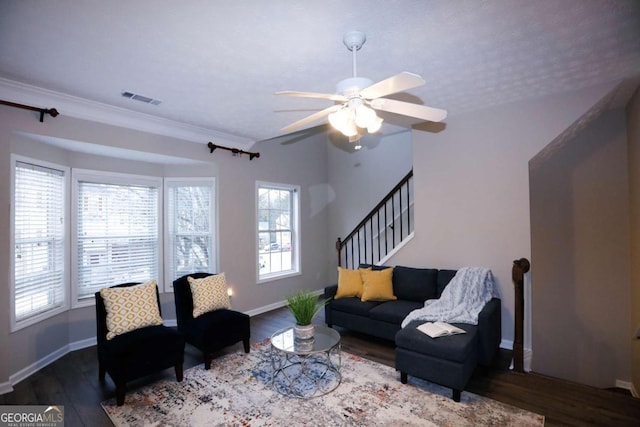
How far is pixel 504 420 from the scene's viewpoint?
2.36 m

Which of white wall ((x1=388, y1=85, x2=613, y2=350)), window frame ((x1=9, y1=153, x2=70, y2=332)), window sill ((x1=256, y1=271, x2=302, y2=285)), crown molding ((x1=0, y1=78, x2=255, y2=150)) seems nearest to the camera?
crown molding ((x1=0, y1=78, x2=255, y2=150))

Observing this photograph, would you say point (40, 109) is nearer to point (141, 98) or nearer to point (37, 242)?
point (141, 98)

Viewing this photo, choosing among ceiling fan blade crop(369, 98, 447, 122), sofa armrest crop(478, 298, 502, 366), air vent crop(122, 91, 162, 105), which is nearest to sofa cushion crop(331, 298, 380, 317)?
sofa armrest crop(478, 298, 502, 366)

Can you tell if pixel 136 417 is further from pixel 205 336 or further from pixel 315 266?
pixel 315 266

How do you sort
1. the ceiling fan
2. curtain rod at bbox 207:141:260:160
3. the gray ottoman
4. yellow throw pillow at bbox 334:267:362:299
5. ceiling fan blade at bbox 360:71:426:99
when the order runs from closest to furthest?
ceiling fan blade at bbox 360:71:426:99 < the ceiling fan < the gray ottoman < yellow throw pillow at bbox 334:267:362:299 < curtain rod at bbox 207:141:260:160

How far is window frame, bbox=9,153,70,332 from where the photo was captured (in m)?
2.96

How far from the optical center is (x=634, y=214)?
3.19 meters

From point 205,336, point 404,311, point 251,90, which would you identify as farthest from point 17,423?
point 404,311

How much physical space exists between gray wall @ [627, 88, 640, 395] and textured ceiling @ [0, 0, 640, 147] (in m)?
0.57

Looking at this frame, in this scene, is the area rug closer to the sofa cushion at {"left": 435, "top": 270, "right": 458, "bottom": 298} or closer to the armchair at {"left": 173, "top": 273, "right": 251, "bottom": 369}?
the armchair at {"left": 173, "top": 273, "right": 251, "bottom": 369}

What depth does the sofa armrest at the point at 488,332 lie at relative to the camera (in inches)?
118

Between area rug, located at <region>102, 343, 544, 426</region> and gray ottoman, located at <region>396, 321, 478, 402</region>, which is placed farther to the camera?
gray ottoman, located at <region>396, 321, 478, 402</region>

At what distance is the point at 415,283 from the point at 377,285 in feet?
1.55

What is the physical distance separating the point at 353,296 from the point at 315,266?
210cm
